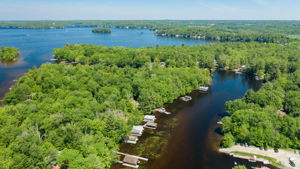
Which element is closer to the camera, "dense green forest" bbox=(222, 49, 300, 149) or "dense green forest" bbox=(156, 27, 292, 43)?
"dense green forest" bbox=(222, 49, 300, 149)

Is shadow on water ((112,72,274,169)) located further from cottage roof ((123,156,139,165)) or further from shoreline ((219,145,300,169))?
cottage roof ((123,156,139,165))

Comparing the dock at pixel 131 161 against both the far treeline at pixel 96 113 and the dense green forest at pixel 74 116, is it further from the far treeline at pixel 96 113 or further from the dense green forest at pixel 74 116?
the dense green forest at pixel 74 116

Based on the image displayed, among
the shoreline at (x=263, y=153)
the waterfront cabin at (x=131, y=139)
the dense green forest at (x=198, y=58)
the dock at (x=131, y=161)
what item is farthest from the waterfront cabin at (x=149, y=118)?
the dense green forest at (x=198, y=58)

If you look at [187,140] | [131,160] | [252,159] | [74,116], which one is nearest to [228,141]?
[252,159]

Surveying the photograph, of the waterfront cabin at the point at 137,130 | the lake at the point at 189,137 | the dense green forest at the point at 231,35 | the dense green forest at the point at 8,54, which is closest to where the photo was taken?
the lake at the point at 189,137

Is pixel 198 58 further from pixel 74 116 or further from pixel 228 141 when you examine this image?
pixel 74 116

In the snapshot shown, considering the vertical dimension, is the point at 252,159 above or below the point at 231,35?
below

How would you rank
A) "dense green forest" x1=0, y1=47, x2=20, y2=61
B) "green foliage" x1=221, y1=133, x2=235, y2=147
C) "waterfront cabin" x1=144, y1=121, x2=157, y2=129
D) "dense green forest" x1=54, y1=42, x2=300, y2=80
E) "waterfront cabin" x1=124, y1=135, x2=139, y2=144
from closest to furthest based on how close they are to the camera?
"green foliage" x1=221, y1=133, x2=235, y2=147 < "waterfront cabin" x1=124, y1=135, x2=139, y2=144 < "waterfront cabin" x1=144, y1=121, x2=157, y2=129 < "dense green forest" x1=54, y1=42, x2=300, y2=80 < "dense green forest" x1=0, y1=47, x2=20, y2=61

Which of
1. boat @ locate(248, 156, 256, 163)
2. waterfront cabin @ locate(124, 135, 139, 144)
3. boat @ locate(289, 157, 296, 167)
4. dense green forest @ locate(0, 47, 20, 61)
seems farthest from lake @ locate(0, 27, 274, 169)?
dense green forest @ locate(0, 47, 20, 61)

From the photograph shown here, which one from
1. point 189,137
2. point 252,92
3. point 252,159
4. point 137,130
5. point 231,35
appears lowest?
point 252,159
